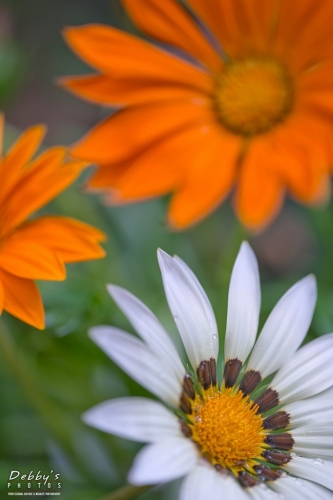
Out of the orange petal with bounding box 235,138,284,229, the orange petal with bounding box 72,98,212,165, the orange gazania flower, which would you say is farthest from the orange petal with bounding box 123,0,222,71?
the orange petal with bounding box 235,138,284,229

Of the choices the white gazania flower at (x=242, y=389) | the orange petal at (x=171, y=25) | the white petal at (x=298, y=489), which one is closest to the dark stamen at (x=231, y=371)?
the white gazania flower at (x=242, y=389)

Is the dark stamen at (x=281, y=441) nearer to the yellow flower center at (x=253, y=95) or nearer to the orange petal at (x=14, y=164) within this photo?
the orange petal at (x=14, y=164)

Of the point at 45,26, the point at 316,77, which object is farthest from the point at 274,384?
the point at 45,26

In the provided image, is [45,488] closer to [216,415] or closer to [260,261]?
[216,415]

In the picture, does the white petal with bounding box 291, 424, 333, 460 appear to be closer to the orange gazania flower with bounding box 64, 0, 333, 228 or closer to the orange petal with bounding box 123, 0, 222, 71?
the orange gazania flower with bounding box 64, 0, 333, 228

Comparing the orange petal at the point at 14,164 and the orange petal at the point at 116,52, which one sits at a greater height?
the orange petal at the point at 116,52

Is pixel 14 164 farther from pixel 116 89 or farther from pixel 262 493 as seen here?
pixel 262 493

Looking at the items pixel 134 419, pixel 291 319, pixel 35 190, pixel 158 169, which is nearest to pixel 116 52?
pixel 158 169
